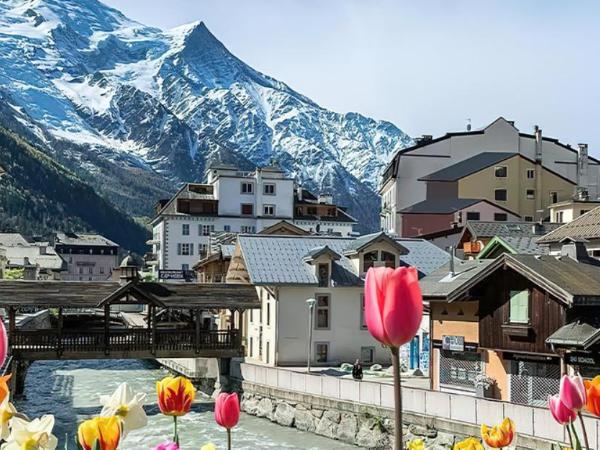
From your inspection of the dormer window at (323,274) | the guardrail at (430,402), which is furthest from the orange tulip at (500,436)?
the dormer window at (323,274)

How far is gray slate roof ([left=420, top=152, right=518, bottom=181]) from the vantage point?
6638 cm

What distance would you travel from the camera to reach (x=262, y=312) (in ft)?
132

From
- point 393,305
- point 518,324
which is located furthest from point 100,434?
point 518,324

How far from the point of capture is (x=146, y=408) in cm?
3466

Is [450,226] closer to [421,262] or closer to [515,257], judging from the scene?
[421,262]

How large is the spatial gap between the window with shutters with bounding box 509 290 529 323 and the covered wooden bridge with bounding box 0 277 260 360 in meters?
13.9

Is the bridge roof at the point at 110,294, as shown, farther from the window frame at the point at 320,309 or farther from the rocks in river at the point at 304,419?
the rocks in river at the point at 304,419

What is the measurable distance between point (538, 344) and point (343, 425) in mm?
6729

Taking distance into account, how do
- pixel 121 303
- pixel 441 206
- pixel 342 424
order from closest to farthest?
1. pixel 342 424
2. pixel 121 303
3. pixel 441 206

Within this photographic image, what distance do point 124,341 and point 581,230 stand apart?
1957cm

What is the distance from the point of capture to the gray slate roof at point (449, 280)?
27531 millimetres

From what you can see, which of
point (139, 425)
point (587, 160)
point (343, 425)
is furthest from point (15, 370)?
point (587, 160)

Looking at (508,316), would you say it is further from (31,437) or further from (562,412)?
(31,437)

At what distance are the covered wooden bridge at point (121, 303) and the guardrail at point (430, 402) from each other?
3542mm
